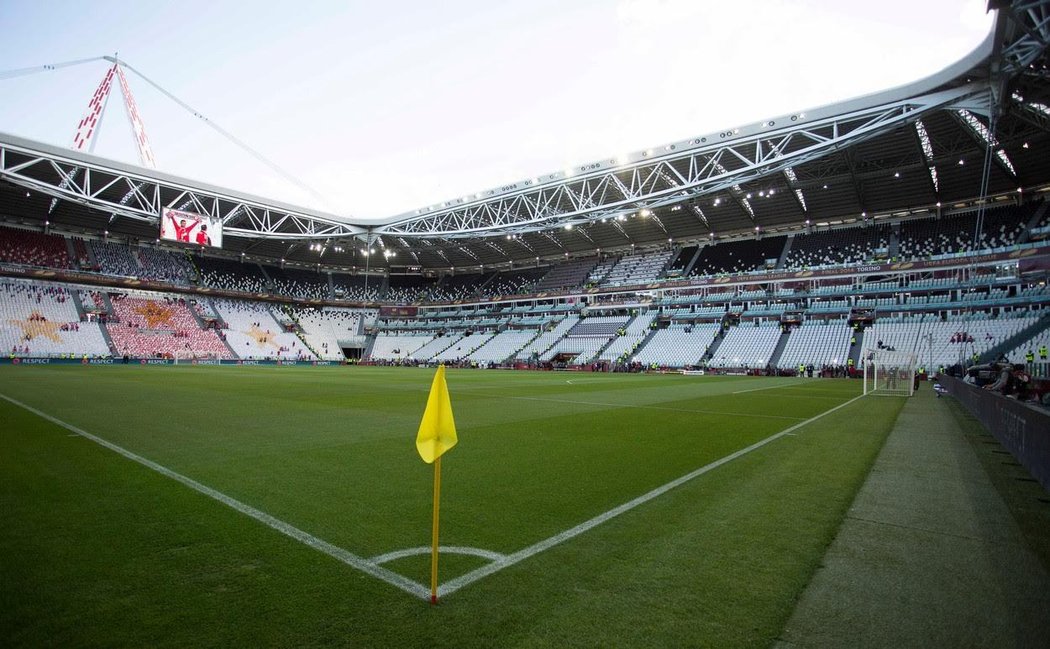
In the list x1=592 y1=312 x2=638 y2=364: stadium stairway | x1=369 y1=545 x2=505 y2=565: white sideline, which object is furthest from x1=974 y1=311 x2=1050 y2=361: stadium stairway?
x1=369 y1=545 x2=505 y2=565: white sideline

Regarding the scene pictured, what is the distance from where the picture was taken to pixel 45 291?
162 feet

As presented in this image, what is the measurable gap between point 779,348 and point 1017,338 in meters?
15.1

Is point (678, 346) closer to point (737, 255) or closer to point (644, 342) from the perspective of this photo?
point (644, 342)

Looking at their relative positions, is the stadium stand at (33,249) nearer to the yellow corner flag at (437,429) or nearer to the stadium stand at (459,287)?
the stadium stand at (459,287)

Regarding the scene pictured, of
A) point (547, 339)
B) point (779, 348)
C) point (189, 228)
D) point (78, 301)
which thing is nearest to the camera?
point (189, 228)

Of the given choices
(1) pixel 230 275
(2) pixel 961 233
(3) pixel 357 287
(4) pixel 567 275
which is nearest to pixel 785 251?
(2) pixel 961 233

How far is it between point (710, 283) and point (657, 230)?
9.71m

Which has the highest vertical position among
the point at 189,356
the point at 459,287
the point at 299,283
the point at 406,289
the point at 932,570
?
the point at 459,287

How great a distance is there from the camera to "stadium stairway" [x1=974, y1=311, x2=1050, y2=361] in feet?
107

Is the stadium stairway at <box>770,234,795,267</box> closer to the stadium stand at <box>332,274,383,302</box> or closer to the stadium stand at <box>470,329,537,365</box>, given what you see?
the stadium stand at <box>470,329,537,365</box>

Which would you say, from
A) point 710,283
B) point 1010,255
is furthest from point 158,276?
point 1010,255

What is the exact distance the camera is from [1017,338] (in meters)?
33.4

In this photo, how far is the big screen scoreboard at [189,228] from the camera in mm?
39559

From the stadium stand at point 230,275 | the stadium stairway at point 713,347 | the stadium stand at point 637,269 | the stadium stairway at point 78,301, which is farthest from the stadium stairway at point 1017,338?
the stadium stairway at point 78,301
